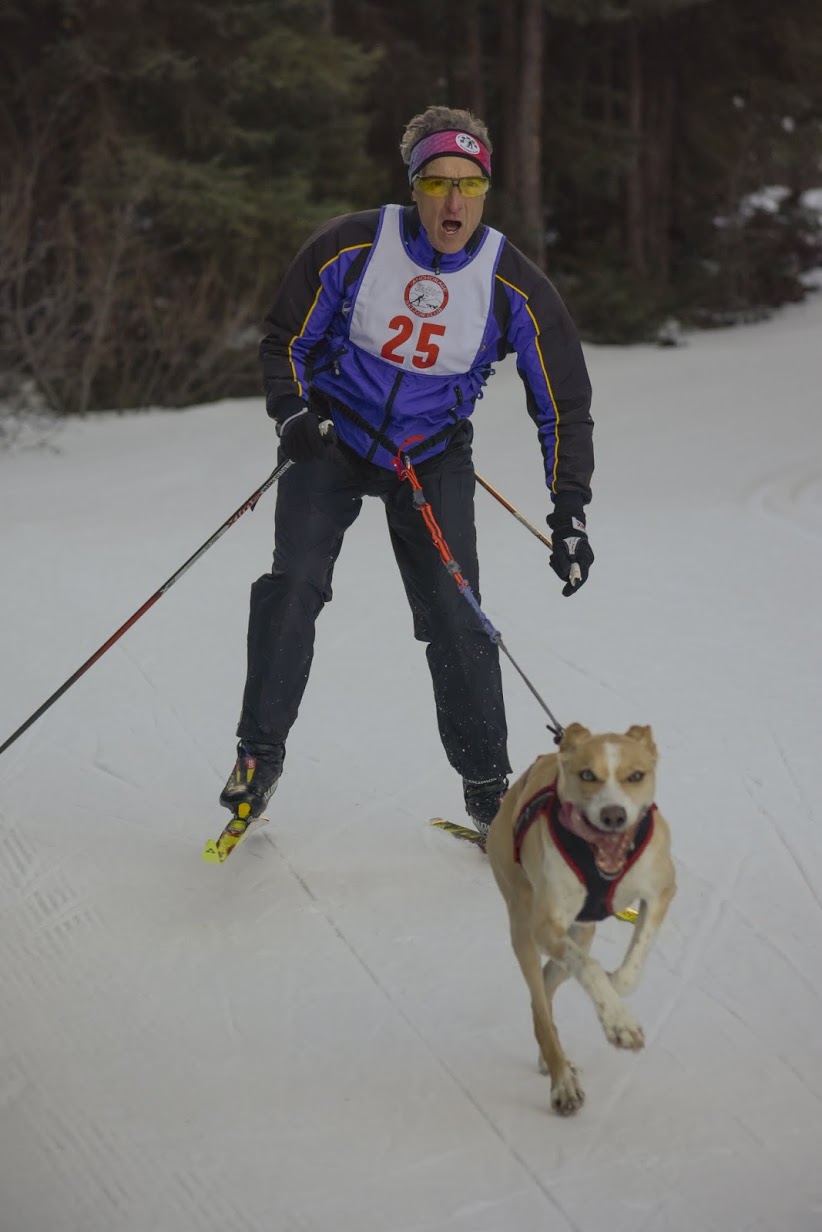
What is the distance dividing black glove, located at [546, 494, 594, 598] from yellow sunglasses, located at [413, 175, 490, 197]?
3.05 ft

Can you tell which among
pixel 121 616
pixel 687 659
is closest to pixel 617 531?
pixel 687 659

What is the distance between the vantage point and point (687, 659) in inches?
267

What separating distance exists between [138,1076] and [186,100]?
41.3ft

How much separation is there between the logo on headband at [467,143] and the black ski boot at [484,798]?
1.98 metres

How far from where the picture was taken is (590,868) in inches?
120

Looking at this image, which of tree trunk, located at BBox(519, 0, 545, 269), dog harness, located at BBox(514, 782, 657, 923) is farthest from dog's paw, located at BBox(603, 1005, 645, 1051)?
tree trunk, located at BBox(519, 0, 545, 269)

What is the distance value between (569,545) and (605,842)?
1.42m

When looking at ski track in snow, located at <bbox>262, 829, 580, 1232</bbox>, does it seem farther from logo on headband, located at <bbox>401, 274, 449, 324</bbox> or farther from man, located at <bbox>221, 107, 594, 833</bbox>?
logo on headband, located at <bbox>401, 274, 449, 324</bbox>

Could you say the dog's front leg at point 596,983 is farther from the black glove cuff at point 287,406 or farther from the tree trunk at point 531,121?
the tree trunk at point 531,121

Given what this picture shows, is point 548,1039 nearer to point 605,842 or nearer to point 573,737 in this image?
point 605,842

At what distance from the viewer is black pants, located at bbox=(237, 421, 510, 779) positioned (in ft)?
14.8

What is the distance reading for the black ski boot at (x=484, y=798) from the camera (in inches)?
188

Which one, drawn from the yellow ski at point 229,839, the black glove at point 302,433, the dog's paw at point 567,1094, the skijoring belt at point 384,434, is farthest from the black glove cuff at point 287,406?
the dog's paw at point 567,1094

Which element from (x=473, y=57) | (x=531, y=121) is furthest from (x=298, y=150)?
(x=473, y=57)
